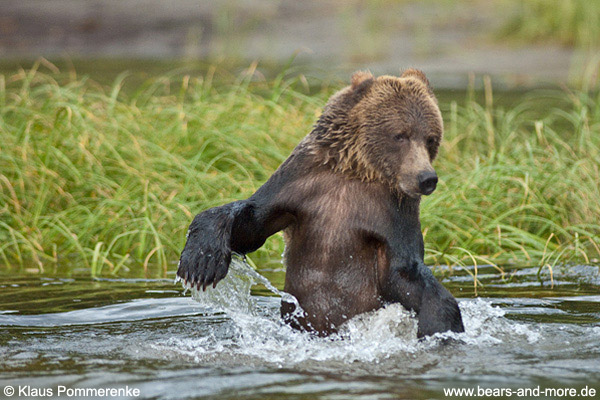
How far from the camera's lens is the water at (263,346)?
13.0ft

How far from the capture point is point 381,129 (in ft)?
15.4

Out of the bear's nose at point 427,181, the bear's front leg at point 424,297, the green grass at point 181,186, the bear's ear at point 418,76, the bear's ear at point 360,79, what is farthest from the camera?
the green grass at point 181,186

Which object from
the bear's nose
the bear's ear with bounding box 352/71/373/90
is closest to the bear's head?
the bear's ear with bounding box 352/71/373/90

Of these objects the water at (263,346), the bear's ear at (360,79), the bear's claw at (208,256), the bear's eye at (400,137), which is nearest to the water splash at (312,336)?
the water at (263,346)

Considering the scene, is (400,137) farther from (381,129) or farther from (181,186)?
(181,186)

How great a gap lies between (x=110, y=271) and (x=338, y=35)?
13.7m

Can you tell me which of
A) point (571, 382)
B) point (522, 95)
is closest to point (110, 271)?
point (571, 382)

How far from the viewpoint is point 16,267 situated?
6.88 meters

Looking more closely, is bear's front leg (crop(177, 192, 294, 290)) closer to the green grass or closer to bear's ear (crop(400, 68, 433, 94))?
bear's ear (crop(400, 68, 433, 94))

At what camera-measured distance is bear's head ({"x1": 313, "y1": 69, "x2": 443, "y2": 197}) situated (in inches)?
184

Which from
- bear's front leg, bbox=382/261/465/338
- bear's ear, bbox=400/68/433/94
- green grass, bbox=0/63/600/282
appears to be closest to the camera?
bear's front leg, bbox=382/261/465/338

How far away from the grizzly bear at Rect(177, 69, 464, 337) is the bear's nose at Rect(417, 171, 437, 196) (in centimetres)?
16

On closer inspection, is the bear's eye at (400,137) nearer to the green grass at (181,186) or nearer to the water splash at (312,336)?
the water splash at (312,336)

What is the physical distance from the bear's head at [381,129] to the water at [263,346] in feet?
2.29
